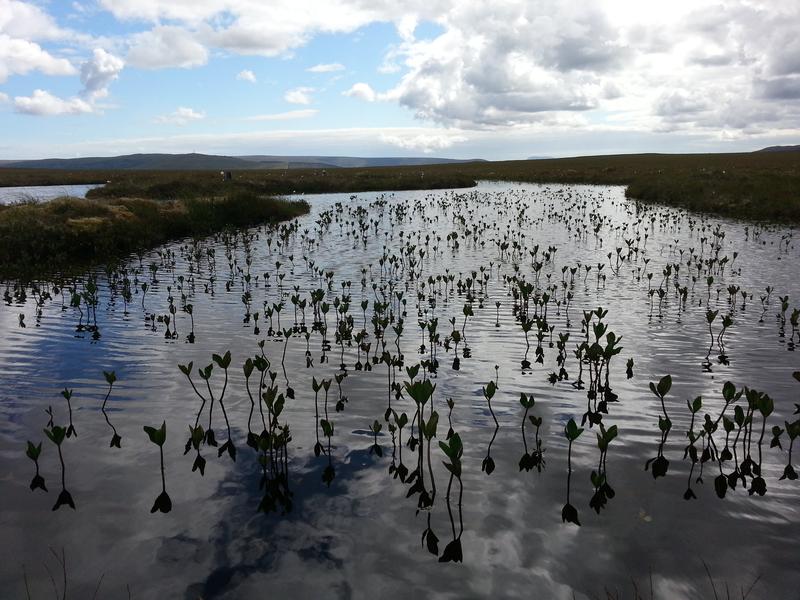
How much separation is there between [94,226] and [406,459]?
2138 centimetres

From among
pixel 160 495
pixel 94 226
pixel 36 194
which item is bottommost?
pixel 160 495

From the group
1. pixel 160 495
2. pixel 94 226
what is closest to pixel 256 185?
pixel 94 226

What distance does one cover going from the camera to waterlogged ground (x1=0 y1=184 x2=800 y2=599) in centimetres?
445

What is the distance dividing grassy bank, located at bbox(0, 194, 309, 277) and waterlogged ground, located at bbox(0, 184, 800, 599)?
741 cm

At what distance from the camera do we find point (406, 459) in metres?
6.21

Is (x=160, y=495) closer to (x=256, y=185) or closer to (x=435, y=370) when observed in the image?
(x=435, y=370)

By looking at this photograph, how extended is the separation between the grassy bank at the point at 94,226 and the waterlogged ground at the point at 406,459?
7.41m

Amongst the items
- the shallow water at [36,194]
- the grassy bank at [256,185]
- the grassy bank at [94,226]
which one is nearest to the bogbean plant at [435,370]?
the grassy bank at [94,226]

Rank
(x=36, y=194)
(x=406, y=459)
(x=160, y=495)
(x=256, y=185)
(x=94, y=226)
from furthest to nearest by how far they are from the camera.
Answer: (x=36, y=194) < (x=256, y=185) < (x=94, y=226) < (x=406, y=459) < (x=160, y=495)

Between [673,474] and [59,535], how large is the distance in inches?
239

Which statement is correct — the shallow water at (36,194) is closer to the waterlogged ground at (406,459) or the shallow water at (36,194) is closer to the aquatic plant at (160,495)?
the waterlogged ground at (406,459)

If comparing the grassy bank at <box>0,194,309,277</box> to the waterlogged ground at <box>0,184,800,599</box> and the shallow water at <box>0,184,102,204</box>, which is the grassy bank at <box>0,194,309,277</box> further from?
the waterlogged ground at <box>0,184,800,599</box>

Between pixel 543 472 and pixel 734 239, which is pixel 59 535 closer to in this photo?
pixel 543 472

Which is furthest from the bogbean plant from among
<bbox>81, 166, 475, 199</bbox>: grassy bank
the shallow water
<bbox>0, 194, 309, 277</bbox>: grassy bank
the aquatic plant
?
<bbox>81, 166, 475, 199</bbox>: grassy bank
